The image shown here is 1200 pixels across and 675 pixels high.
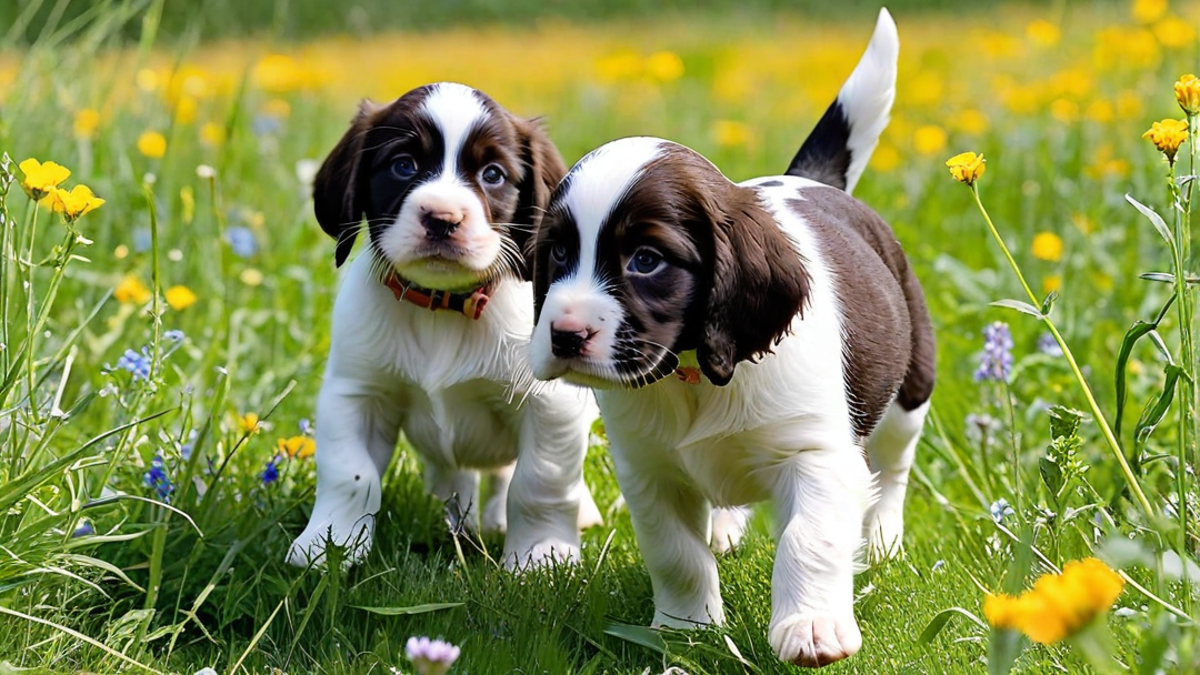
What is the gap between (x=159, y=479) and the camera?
3348mm

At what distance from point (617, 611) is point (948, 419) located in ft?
Answer: 4.80

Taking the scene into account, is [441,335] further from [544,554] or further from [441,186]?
[544,554]

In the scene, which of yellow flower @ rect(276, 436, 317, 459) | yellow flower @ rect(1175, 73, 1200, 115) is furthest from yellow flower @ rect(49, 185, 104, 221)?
yellow flower @ rect(1175, 73, 1200, 115)

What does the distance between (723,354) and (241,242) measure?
9.49 ft

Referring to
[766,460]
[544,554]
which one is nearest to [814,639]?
[766,460]

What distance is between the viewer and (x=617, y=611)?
3.19 m

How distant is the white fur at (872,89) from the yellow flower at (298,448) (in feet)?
5.14

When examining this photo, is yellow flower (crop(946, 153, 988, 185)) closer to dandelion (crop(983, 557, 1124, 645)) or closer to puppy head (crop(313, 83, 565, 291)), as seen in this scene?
puppy head (crop(313, 83, 565, 291))

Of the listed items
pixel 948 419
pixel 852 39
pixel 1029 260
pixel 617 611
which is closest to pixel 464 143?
pixel 617 611

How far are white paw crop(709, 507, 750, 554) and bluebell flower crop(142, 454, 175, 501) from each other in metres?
1.31

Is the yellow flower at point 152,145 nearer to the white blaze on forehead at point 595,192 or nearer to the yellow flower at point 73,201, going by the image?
the yellow flower at point 73,201

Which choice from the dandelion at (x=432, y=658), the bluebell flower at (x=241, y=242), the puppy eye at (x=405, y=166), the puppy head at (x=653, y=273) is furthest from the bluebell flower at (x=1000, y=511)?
the bluebell flower at (x=241, y=242)

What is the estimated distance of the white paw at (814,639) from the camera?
2561 millimetres

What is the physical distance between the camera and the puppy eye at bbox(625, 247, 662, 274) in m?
2.56
